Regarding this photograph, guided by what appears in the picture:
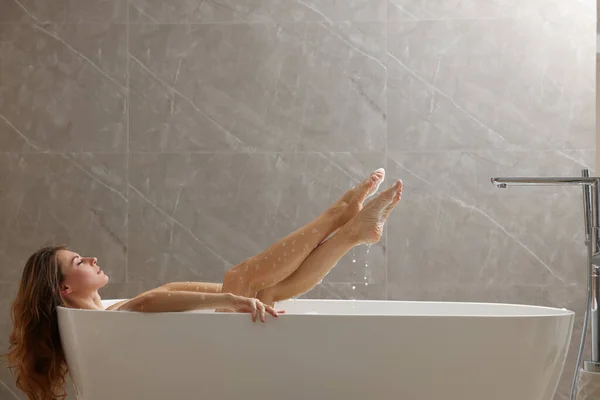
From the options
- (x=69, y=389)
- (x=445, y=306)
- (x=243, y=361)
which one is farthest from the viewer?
(x=69, y=389)

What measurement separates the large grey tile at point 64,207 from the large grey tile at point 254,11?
669 millimetres

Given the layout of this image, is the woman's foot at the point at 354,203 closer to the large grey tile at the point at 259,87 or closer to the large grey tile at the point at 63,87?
the large grey tile at the point at 259,87

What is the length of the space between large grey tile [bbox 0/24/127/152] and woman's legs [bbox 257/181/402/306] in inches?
50.9

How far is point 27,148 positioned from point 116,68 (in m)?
0.55

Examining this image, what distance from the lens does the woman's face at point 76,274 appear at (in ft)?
7.89

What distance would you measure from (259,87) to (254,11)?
0.34 m

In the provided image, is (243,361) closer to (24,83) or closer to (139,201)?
(139,201)

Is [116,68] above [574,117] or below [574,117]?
above

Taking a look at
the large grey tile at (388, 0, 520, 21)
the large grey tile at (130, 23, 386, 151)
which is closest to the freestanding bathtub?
the large grey tile at (130, 23, 386, 151)

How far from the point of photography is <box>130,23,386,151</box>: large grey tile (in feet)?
11.6

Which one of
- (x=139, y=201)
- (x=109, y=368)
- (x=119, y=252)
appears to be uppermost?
(x=139, y=201)

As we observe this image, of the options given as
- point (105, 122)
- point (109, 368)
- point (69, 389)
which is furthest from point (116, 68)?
point (109, 368)

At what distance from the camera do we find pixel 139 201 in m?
3.59

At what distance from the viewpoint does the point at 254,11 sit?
11.7ft
